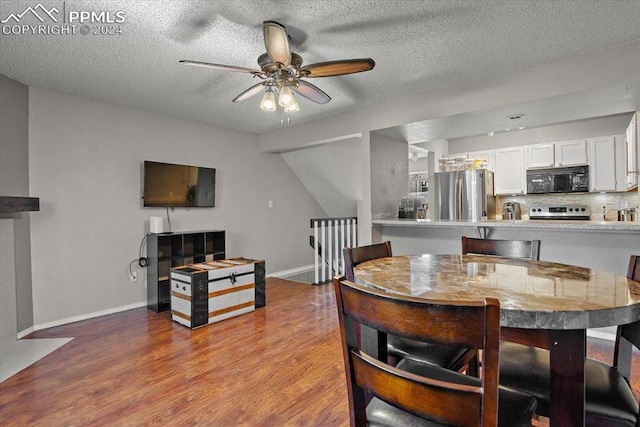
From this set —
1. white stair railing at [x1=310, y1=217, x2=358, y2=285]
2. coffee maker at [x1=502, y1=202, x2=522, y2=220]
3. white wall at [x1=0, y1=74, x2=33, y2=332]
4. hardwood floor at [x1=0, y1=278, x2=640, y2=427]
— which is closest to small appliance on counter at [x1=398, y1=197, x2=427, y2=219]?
white stair railing at [x1=310, y1=217, x2=358, y2=285]

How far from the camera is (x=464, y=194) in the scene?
4418 millimetres

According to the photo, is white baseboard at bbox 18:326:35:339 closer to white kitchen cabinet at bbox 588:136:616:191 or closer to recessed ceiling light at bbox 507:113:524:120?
recessed ceiling light at bbox 507:113:524:120

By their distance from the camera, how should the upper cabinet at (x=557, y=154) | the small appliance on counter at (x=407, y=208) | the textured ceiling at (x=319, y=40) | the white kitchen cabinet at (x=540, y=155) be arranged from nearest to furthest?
the textured ceiling at (x=319, y=40) < the small appliance on counter at (x=407, y=208) < the upper cabinet at (x=557, y=154) < the white kitchen cabinet at (x=540, y=155)

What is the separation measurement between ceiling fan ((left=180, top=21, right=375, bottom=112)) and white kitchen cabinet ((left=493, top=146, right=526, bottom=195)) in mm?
4453

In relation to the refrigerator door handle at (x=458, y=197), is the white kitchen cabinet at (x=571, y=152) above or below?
above

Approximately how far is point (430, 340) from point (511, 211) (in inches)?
218

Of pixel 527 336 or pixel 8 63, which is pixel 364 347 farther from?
pixel 8 63

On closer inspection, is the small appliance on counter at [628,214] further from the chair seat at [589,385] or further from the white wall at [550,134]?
the chair seat at [589,385]

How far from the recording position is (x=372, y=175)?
3877 mm

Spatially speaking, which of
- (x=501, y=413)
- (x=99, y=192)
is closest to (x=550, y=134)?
(x=501, y=413)

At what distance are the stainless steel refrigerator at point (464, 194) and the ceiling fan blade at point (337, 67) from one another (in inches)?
113

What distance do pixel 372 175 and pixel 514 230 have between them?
160 cm

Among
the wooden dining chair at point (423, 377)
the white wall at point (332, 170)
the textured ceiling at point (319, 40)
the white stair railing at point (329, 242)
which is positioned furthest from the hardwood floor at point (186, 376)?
the white wall at point (332, 170)

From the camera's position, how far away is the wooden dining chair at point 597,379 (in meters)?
0.91
